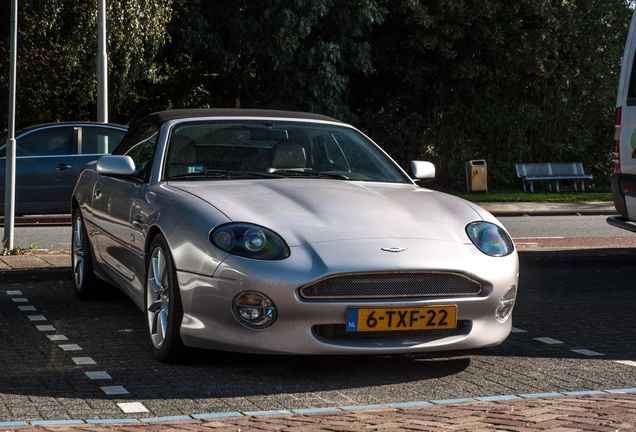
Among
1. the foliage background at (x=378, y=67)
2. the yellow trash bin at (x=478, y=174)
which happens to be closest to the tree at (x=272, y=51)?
the foliage background at (x=378, y=67)

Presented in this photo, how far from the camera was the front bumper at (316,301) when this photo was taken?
13.7 ft

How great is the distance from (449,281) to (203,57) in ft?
66.2

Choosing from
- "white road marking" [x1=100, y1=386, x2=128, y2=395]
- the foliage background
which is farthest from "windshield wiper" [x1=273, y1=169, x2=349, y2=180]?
the foliage background

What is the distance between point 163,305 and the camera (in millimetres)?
4727

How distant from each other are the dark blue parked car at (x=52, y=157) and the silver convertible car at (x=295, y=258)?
833cm

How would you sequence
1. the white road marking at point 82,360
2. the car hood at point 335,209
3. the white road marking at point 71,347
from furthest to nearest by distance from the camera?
the white road marking at point 71,347, the white road marking at point 82,360, the car hood at point 335,209

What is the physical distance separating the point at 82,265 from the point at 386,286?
3.34 metres

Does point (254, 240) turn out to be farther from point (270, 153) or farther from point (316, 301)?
point (270, 153)

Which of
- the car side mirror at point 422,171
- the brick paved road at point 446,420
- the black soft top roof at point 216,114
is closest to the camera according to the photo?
the brick paved road at point 446,420

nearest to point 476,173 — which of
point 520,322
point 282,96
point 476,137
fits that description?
point 476,137

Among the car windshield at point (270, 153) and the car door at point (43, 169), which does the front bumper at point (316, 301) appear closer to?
the car windshield at point (270, 153)

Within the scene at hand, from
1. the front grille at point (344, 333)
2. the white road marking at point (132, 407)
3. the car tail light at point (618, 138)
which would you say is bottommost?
the white road marking at point (132, 407)

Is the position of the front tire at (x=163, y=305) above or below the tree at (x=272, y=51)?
below

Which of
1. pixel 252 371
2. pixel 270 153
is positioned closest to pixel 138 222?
pixel 270 153
